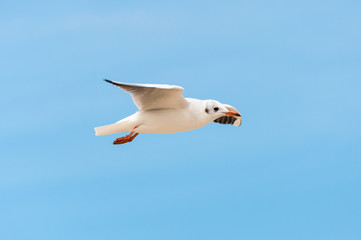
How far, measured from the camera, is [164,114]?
18.5 meters

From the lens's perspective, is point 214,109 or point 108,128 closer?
point 108,128

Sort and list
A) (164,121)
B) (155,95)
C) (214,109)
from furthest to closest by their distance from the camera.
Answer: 1. (214,109)
2. (164,121)
3. (155,95)

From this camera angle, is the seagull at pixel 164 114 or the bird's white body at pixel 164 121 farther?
the bird's white body at pixel 164 121

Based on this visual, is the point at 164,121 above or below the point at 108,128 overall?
above

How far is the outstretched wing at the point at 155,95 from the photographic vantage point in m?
17.5

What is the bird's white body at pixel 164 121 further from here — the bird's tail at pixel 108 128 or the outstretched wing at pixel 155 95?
the outstretched wing at pixel 155 95

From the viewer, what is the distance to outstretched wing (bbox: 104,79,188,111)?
1745cm

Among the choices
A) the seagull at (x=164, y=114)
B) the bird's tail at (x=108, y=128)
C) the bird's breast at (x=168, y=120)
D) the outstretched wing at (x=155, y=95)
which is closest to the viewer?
the outstretched wing at (x=155, y=95)

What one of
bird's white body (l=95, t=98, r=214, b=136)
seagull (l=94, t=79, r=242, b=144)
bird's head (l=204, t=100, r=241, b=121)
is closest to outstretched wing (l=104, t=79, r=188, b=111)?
seagull (l=94, t=79, r=242, b=144)

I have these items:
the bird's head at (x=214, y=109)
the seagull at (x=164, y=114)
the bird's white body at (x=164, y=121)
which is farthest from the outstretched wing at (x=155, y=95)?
the bird's head at (x=214, y=109)

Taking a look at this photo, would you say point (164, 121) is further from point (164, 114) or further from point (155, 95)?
point (155, 95)

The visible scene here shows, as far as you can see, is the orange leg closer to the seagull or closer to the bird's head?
the seagull

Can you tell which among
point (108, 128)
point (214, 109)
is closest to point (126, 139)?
point (108, 128)

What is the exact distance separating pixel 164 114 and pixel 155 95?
70 centimetres
